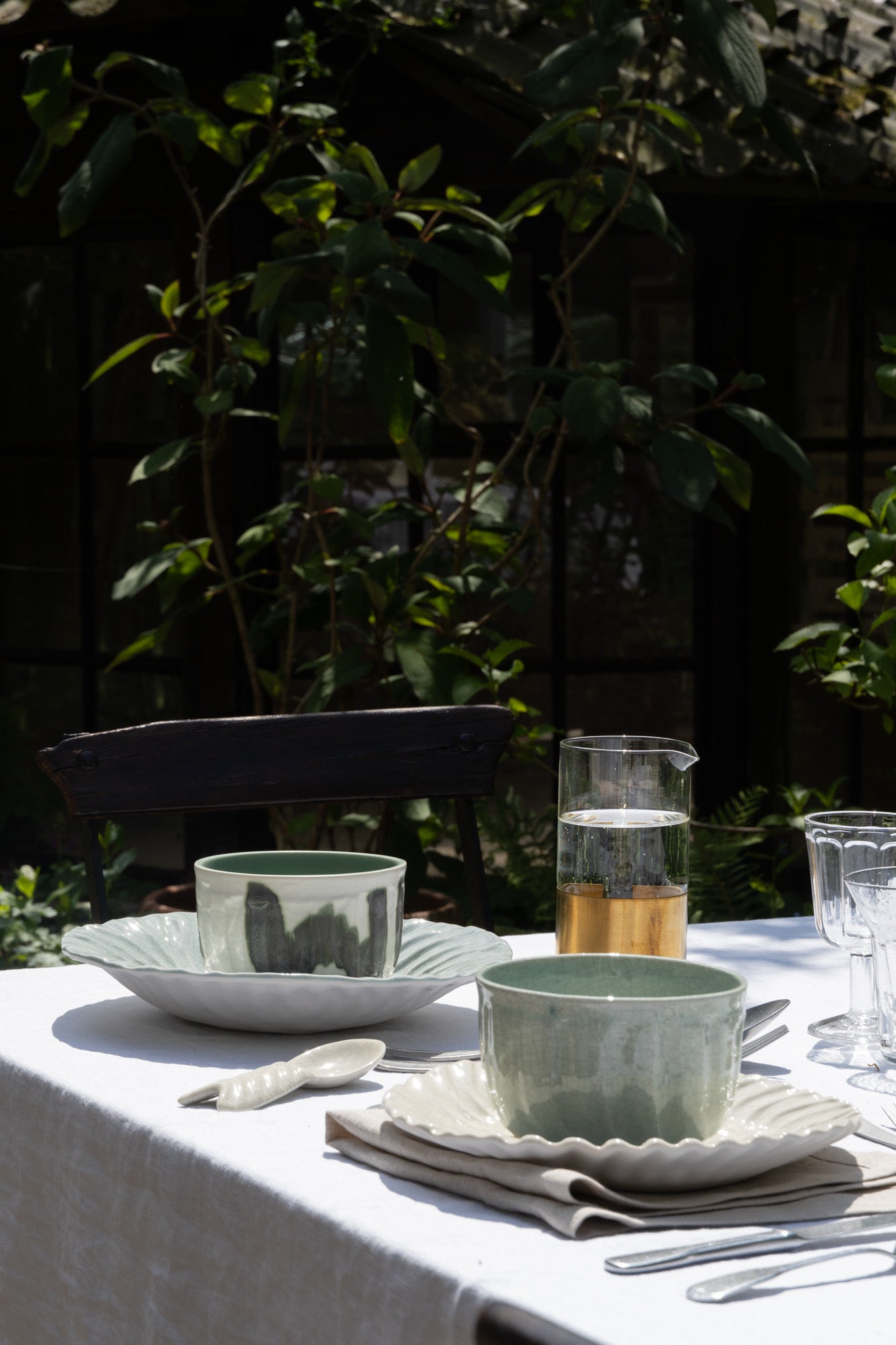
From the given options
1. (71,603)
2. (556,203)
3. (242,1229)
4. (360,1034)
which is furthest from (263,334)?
(242,1229)

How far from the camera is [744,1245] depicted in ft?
2.52

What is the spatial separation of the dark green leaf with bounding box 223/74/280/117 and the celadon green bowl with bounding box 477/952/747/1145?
2.77 m

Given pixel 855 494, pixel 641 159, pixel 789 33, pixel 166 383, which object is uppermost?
pixel 789 33

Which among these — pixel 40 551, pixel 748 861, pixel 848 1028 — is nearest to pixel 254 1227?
pixel 848 1028

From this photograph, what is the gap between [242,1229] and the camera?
0.88m

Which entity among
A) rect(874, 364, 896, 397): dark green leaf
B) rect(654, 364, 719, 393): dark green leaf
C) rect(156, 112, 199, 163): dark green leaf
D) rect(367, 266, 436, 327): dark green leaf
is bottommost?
rect(874, 364, 896, 397): dark green leaf

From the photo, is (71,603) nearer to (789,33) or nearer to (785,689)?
(785,689)

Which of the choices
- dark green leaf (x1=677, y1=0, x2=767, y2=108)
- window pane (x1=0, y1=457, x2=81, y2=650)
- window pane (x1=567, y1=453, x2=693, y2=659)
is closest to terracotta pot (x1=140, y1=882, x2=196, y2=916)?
window pane (x1=0, y1=457, x2=81, y2=650)

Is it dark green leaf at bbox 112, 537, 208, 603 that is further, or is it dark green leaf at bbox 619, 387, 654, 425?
dark green leaf at bbox 112, 537, 208, 603

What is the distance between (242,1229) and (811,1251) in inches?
11.8

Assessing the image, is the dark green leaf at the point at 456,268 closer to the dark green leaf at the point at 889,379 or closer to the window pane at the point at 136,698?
the dark green leaf at the point at 889,379

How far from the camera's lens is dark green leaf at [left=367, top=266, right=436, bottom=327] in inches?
117

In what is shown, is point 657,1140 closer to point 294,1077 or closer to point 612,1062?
point 612,1062

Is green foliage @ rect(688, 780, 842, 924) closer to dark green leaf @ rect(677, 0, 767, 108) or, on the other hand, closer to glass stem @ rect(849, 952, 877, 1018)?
dark green leaf @ rect(677, 0, 767, 108)
